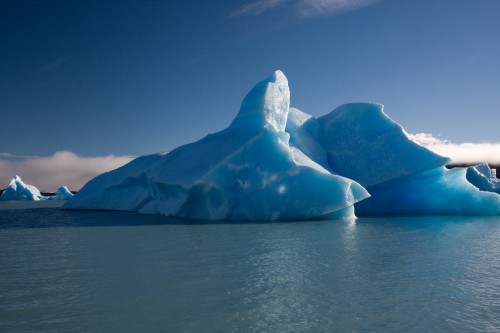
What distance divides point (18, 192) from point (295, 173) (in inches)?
1634

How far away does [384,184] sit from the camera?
14812 millimetres

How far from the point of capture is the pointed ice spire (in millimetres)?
13492

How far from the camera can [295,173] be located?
1139 cm

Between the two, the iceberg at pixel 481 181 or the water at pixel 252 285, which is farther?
the iceberg at pixel 481 181

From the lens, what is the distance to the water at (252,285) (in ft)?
10.5

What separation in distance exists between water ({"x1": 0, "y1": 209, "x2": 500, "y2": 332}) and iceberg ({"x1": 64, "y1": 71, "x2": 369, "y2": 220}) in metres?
3.70

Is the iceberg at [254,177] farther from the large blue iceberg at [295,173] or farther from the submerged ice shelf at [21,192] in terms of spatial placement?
the submerged ice shelf at [21,192]

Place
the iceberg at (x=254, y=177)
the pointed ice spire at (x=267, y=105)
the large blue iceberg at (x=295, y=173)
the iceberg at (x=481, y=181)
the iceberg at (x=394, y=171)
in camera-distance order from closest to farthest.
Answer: the iceberg at (x=254, y=177)
the large blue iceberg at (x=295, y=173)
the pointed ice spire at (x=267, y=105)
the iceberg at (x=394, y=171)
the iceberg at (x=481, y=181)

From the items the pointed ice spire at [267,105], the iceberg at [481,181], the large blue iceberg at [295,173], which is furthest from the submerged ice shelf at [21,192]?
the iceberg at [481,181]

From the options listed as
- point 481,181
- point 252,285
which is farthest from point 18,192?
point 252,285

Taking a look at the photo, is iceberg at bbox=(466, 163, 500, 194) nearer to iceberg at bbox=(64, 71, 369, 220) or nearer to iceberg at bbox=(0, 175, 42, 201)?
iceberg at bbox=(64, 71, 369, 220)

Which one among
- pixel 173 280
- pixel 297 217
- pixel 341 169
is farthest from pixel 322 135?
pixel 173 280

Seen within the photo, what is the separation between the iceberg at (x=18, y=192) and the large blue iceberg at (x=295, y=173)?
30162 millimetres

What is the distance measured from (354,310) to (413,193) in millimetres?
12527
